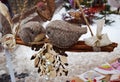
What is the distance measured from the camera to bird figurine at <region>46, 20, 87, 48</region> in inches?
18.5

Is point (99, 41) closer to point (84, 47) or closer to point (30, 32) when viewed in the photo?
point (84, 47)

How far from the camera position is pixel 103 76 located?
74 cm

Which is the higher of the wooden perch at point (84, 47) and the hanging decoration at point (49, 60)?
the wooden perch at point (84, 47)

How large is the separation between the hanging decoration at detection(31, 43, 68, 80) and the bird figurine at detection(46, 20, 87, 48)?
3cm

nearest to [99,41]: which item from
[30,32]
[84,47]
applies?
[84,47]

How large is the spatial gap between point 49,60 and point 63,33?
0.30ft

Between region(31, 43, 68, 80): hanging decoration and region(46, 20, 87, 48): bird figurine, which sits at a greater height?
region(46, 20, 87, 48): bird figurine

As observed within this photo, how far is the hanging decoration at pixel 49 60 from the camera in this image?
1.69 ft

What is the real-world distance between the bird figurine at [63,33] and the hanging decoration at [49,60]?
0.03 metres

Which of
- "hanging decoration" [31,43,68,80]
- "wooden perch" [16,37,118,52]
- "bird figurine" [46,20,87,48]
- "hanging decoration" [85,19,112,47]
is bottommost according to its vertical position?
"hanging decoration" [31,43,68,80]

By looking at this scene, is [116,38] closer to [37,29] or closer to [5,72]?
[5,72]

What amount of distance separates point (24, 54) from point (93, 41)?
0.57m

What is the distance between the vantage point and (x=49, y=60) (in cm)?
54

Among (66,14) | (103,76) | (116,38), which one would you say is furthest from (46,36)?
(66,14)
